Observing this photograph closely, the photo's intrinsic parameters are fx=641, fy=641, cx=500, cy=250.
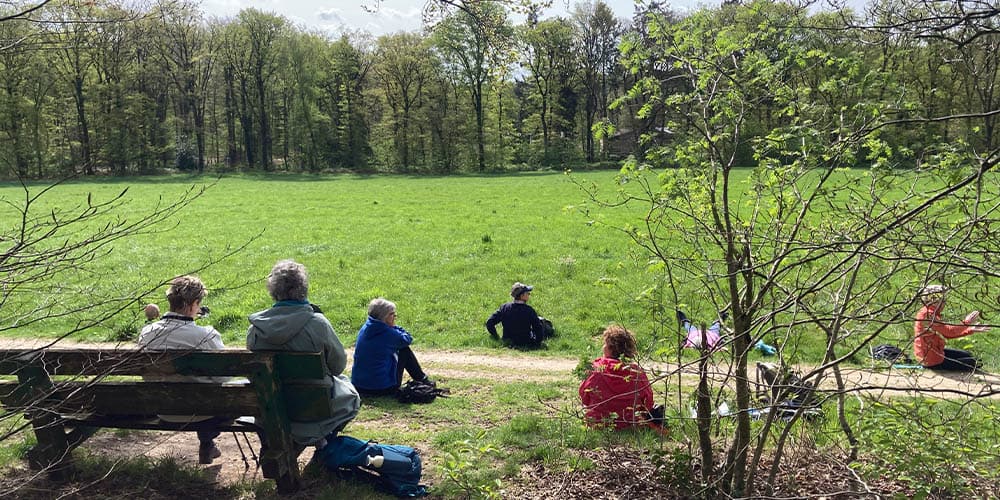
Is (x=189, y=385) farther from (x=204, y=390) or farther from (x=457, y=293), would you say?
(x=457, y=293)

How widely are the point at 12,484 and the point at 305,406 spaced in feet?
5.81

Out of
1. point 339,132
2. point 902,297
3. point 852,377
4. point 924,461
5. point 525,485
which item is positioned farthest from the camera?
point 339,132

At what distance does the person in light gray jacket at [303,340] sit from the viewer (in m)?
4.64

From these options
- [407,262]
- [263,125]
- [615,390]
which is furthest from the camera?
[263,125]

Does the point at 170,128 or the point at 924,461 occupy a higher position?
the point at 170,128

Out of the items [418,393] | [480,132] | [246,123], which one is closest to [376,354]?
[418,393]

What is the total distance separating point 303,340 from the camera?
477 centimetres

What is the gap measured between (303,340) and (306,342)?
0.09 ft

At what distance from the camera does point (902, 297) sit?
3.93 m

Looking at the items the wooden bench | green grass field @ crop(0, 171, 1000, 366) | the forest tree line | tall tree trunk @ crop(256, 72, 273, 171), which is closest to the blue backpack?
the wooden bench

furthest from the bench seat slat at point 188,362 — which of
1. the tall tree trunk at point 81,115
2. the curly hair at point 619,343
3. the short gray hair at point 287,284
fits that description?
the tall tree trunk at point 81,115

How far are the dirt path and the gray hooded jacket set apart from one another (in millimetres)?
Answer: 677

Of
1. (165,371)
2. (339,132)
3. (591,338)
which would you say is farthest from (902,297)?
(339,132)

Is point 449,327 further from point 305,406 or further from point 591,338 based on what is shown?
point 305,406
